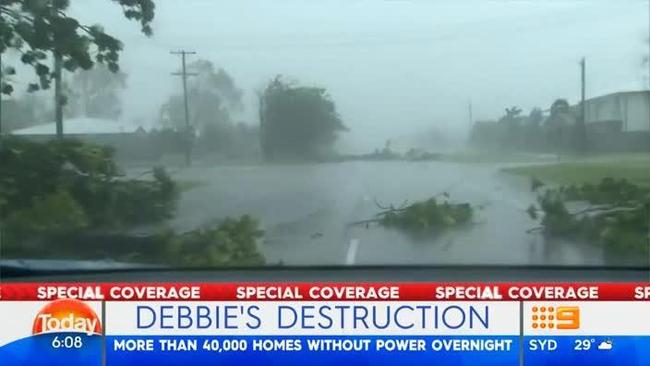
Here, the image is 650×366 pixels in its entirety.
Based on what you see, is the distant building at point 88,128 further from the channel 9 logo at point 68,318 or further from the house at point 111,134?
the channel 9 logo at point 68,318

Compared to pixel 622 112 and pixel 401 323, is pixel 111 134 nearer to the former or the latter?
pixel 401 323

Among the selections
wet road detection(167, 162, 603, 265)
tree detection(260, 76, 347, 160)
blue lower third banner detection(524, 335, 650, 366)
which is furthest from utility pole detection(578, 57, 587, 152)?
tree detection(260, 76, 347, 160)

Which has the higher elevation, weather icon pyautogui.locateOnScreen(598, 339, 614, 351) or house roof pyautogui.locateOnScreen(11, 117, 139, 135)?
house roof pyautogui.locateOnScreen(11, 117, 139, 135)

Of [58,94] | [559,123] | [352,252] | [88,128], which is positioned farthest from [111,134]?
[559,123]

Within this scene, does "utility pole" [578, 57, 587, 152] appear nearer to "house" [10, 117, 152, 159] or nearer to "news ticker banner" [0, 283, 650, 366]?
"news ticker banner" [0, 283, 650, 366]

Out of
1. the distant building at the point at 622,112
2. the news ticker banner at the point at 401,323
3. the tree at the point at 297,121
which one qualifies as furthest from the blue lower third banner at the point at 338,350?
the distant building at the point at 622,112

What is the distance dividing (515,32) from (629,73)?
0.30 metres

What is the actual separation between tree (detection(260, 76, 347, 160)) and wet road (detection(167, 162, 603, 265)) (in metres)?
0.05

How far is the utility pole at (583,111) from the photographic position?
3.16 metres

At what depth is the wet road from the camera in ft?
10.6

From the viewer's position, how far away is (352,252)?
3.24 metres

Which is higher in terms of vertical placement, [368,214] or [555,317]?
[368,214]

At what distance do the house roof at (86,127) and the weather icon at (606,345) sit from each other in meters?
1.27

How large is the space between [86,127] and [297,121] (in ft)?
1.73
